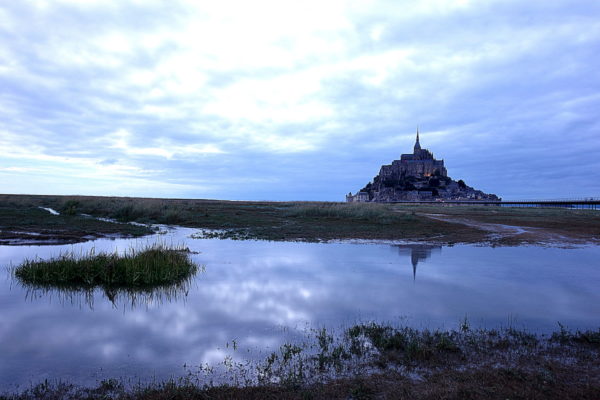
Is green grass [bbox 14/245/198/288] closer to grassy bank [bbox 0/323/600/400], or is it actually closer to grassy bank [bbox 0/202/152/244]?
grassy bank [bbox 0/323/600/400]

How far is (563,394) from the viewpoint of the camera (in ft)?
15.3

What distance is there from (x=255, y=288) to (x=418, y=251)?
10.7 metres

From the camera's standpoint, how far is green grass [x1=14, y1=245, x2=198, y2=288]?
1095 cm

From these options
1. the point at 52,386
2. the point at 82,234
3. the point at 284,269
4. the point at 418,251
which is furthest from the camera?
the point at 82,234

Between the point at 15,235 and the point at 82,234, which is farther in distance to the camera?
the point at 82,234

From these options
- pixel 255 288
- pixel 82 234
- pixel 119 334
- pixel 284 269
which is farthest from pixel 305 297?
pixel 82 234

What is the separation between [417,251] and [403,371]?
13614 millimetres

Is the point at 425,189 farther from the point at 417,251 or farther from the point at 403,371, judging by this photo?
the point at 403,371

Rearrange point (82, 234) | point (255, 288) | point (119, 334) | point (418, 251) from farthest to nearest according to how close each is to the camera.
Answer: point (82, 234) < point (418, 251) < point (255, 288) < point (119, 334)

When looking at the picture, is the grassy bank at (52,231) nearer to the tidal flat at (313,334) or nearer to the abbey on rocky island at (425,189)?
the tidal flat at (313,334)

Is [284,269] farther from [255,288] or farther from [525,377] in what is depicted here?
[525,377]

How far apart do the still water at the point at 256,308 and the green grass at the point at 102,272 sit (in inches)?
28.2

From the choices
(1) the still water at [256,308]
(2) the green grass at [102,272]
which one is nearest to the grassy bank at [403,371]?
(1) the still water at [256,308]

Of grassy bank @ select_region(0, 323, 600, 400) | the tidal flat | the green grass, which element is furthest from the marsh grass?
grassy bank @ select_region(0, 323, 600, 400)
